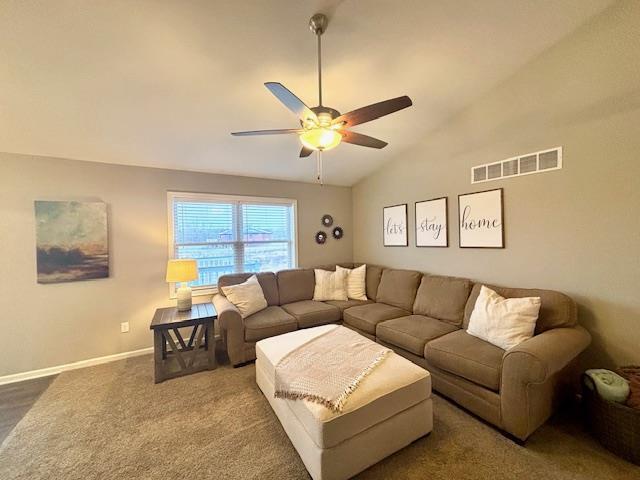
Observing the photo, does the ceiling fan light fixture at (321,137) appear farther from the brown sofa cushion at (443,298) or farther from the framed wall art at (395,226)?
the framed wall art at (395,226)

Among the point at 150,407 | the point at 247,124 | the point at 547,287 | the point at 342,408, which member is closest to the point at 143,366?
the point at 150,407

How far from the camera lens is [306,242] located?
4.32 m

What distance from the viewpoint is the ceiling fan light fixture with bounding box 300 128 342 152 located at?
1635 mm

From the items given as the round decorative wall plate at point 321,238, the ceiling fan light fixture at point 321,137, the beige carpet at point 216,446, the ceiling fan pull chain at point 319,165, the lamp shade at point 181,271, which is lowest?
the beige carpet at point 216,446

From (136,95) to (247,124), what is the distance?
0.94 meters

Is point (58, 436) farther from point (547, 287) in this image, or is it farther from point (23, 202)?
point (547, 287)

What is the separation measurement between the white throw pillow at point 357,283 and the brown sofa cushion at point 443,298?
86cm

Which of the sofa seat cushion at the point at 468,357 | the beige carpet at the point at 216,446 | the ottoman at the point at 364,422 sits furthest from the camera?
Answer: the sofa seat cushion at the point at 468,357

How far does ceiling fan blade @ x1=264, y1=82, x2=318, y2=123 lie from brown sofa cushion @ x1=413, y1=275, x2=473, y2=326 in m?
2.32

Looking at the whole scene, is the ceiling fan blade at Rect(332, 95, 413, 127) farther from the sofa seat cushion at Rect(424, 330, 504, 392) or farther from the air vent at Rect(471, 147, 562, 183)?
the sofa seat cushion at Rect(424, 330, 504, 392)

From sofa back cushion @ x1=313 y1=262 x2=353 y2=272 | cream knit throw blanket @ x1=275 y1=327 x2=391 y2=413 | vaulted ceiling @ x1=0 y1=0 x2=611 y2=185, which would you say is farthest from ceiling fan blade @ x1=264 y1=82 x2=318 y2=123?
sofa back cushion @ x1=313 y1=262 x2=353 y2=272

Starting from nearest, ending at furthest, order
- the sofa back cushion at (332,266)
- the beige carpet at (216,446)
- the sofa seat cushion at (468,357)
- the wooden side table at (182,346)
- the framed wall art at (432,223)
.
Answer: the beige carpet at (216,446), the sofa seat cushion at (468,357), the wooden side table at (182,346), the framed wall art at (432,223), the sofa back cushion at (332,266)

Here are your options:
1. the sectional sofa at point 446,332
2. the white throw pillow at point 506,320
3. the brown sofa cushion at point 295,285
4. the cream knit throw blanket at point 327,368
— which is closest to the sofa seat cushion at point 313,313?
the sectional sofa at point 446,332

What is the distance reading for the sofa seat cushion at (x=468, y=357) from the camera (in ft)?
6.01
